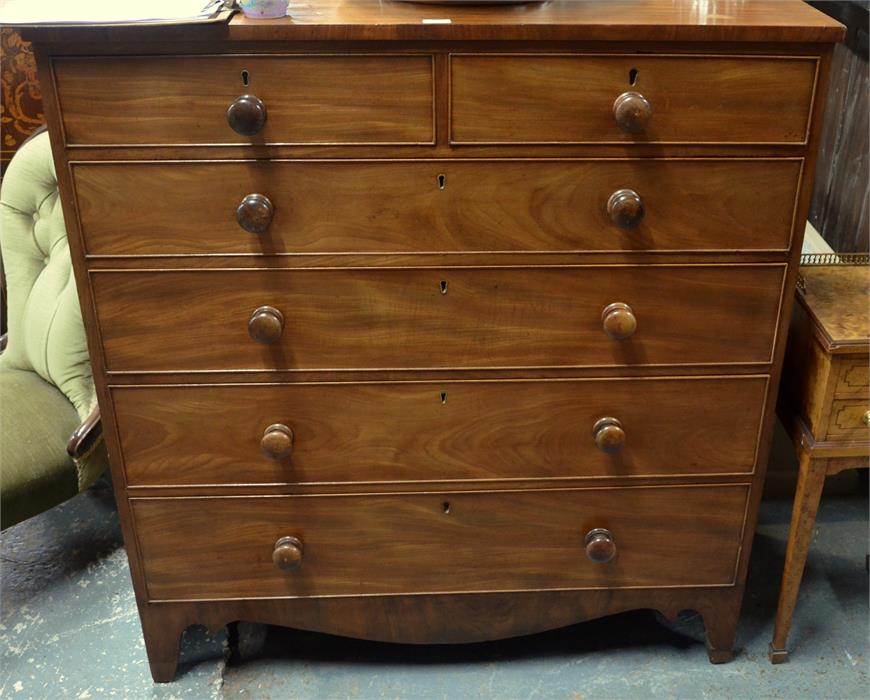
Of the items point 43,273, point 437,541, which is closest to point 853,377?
point 437,541

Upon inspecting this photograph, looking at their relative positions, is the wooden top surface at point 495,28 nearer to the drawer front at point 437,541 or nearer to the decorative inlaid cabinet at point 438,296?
the decorative inlaid cabinet at point 438,296

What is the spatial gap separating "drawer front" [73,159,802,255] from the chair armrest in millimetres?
540

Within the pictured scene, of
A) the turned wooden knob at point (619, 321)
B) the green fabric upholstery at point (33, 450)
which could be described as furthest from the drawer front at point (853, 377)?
the green fabric upholstery at point (33, 450)

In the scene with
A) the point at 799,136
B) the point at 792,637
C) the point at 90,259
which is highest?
the point at 799,136

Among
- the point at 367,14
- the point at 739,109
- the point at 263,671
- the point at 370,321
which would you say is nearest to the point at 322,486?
the point at 370,321

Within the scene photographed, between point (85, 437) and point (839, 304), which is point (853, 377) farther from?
point (85, 437)

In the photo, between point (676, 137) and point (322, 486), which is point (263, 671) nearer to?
point (322, 486)

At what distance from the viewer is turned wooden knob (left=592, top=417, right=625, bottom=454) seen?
1654 millimetres

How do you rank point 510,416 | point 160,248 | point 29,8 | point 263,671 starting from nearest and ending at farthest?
point 29,8
point 160,248
point 510,416
point 263,671

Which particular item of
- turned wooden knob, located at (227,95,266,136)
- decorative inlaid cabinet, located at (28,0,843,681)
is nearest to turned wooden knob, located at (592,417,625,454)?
decorative inlaid cabinet, located at (28,0,843,681)

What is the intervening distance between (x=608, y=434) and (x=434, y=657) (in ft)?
2.24

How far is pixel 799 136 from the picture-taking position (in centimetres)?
147

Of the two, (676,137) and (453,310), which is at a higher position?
(676,137)

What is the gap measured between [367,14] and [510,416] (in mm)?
724
